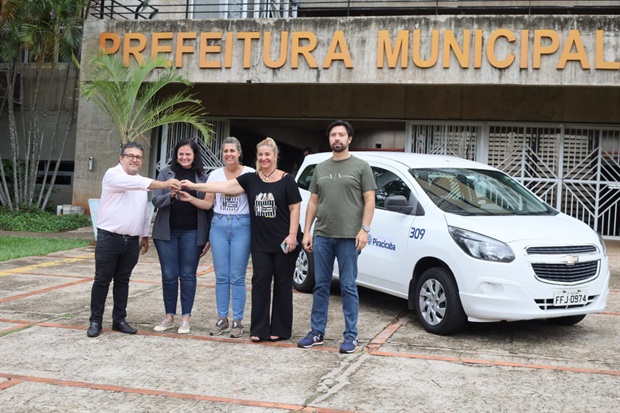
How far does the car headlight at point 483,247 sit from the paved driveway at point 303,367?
Answer: 30.0 inches

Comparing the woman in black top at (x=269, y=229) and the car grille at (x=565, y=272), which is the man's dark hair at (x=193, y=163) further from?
the car grille at (x=565, y=272)

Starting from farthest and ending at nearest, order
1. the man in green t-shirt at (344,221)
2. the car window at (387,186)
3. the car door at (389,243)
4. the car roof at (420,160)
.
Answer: the car roof at (420,160) < the car window at (387,186) < the car door at (389,243) < the man in green t-shirt at (344,221)

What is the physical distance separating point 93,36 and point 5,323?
10.3 metres

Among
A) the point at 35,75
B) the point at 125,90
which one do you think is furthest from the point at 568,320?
the point at 35,75

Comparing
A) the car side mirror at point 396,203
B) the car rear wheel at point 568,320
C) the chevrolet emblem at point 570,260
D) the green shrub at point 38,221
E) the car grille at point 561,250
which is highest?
the car side mirror at point 396,203

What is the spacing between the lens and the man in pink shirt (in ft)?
18.6

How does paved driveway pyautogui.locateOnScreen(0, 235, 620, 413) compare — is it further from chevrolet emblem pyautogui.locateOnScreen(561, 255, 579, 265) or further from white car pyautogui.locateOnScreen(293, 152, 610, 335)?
chevrolet emblem pyautogui.locateOnScreen(561, 255, 579, 265)

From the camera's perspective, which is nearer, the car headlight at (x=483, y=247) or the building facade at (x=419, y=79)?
the car headlight at (x=483, y=247)

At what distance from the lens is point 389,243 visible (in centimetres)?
665

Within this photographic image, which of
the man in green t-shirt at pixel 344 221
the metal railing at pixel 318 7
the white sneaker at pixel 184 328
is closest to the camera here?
the man in green t-shirt at pixel 344 221

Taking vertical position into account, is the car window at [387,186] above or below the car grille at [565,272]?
above

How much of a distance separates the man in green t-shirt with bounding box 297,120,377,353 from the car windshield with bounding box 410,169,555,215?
1.18m

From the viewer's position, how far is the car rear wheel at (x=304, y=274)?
7.73 meters

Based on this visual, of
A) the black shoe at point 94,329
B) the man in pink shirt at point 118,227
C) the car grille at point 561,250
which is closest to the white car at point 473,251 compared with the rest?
the car grille at point 561,250
